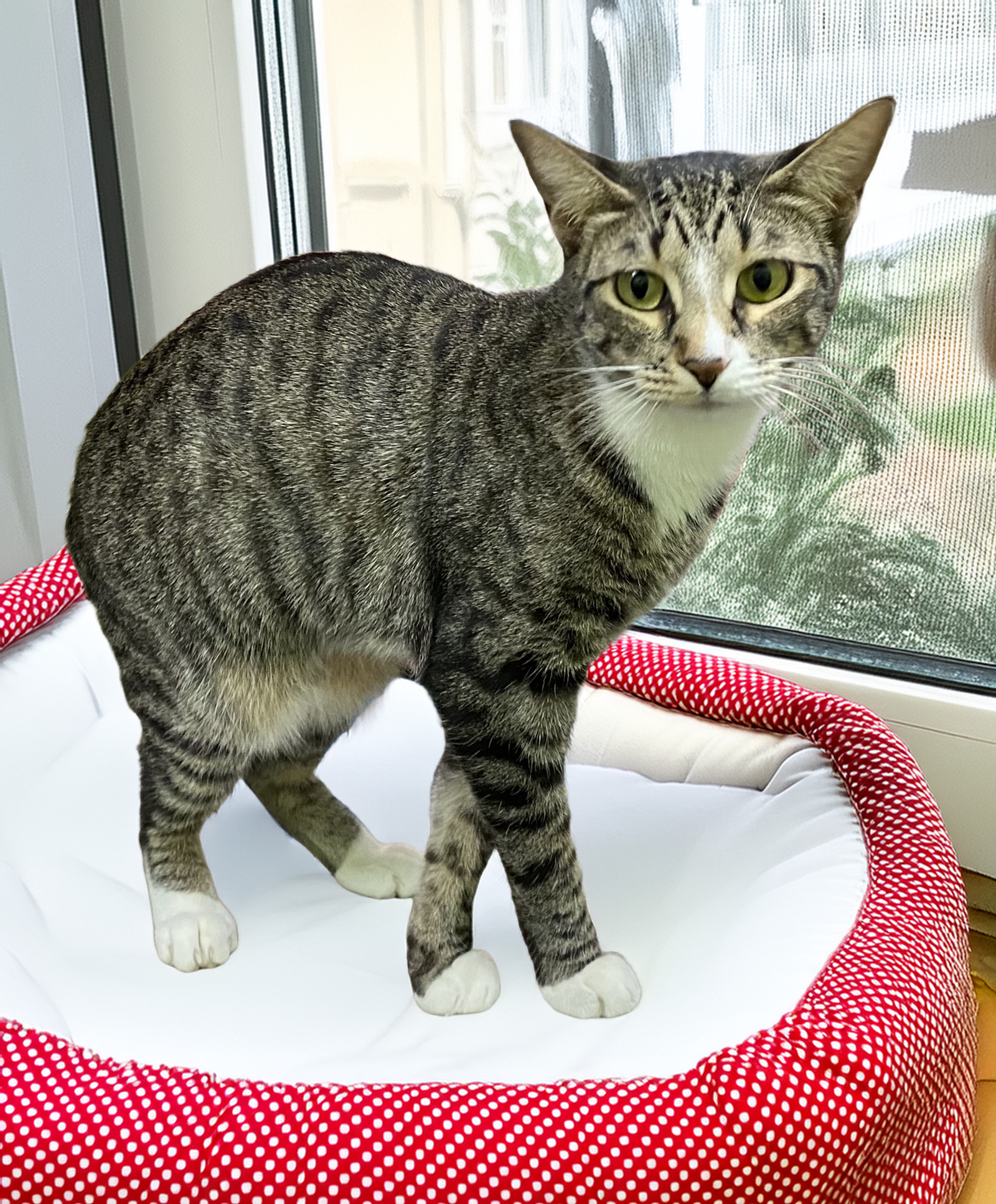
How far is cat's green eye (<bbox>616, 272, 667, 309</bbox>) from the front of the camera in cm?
94

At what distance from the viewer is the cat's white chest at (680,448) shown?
0.95 metres

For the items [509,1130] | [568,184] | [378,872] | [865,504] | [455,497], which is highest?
[568,184]

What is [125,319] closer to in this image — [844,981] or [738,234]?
[738,234]

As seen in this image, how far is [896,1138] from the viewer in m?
0.92

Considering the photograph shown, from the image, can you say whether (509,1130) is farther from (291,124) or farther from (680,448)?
(291,124)

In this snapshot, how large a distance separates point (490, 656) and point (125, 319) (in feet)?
4.24

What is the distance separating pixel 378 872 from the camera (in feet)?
4.25

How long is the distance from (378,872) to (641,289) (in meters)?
0.70

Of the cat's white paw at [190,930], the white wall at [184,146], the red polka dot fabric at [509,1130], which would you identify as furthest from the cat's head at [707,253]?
the white wall at [184,146]

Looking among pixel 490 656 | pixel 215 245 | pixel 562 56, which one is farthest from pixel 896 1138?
pixel 215 245

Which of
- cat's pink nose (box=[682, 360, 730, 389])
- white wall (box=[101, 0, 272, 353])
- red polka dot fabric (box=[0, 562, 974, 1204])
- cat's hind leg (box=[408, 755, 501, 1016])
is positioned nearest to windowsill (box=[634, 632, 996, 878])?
red polka dot fabric (box=[0, 562, 974, 1204])

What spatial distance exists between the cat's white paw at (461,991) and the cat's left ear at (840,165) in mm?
742

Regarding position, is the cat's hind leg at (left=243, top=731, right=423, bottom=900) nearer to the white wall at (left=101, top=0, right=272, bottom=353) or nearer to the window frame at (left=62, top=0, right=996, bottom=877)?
the window frame at (left=62, top=0, right=996, bottom=877)

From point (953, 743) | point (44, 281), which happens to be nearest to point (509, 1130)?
point (953, 743)
